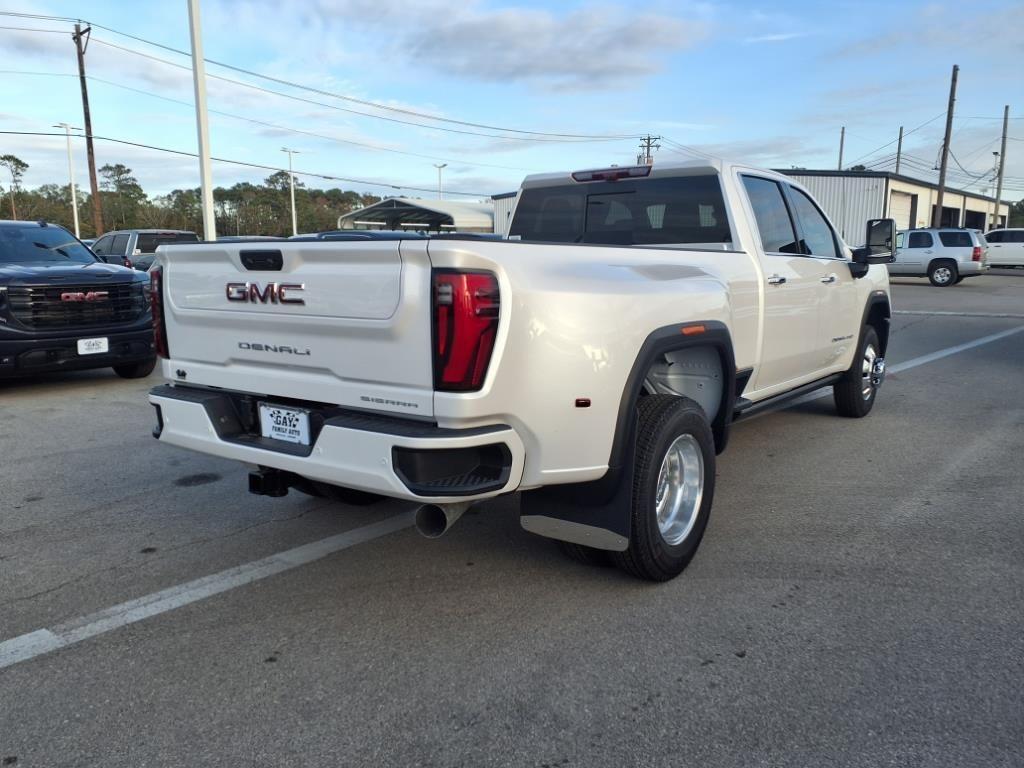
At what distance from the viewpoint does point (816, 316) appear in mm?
5582

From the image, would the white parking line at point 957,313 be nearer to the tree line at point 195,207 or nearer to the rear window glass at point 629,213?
the rear window glass at point 629,213

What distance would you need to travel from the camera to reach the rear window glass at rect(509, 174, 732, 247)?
16.0ft

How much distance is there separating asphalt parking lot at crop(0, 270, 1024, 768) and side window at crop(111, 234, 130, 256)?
14.0m

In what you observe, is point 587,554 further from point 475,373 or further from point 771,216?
point 771,216

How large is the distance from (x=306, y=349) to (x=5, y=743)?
163 centimetres

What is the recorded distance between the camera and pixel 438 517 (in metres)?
3.09

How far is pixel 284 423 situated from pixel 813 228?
4.28 meters

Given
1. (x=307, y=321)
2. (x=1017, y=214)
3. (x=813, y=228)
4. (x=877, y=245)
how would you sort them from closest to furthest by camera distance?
1. (x=307, y=321)
2. (x=813, y=228)
3. (x=877, y=245)
4. (x=1017, y=214)

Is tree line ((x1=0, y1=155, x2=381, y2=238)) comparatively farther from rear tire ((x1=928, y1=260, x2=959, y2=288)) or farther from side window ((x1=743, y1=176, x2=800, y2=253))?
side window ((x1=743, y1=176, x2=800, y2=253))

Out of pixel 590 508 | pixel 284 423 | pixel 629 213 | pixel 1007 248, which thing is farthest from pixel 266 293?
pixel 1007 248

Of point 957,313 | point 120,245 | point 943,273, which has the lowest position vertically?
point 957,313

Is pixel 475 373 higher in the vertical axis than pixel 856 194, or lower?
lower

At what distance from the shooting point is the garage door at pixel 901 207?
43.8 metres

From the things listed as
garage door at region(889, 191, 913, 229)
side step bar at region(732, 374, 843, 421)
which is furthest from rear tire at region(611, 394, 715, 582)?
garage door at region(889, 191, 913, 229)
